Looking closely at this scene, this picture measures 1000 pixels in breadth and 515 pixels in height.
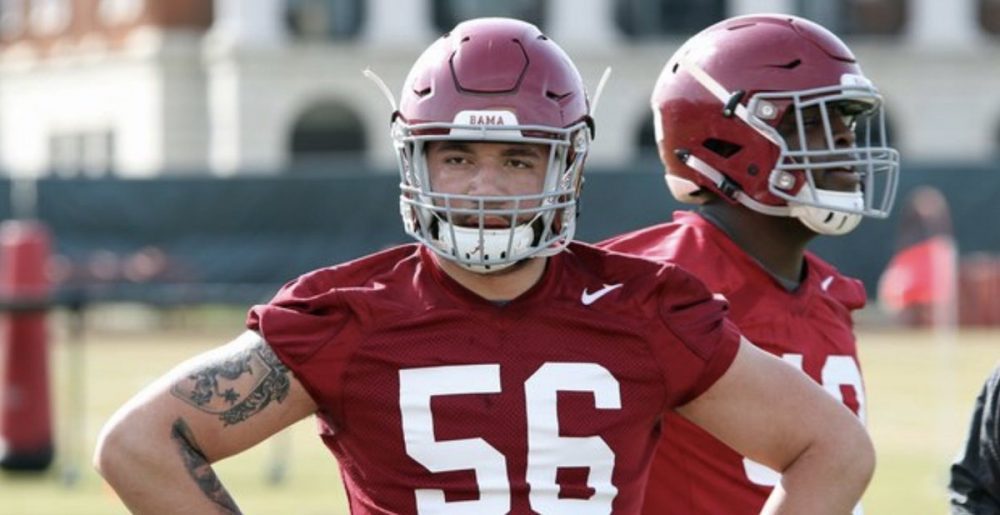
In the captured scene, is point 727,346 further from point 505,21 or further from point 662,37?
point 662,37

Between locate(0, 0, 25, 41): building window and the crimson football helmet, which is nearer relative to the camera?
the crimson football helmet

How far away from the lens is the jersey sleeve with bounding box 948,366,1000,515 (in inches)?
182

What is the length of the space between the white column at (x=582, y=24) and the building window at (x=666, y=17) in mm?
699

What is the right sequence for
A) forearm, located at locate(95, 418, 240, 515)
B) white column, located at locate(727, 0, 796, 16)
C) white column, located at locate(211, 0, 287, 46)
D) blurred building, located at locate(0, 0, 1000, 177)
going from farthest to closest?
white column, located at locate(727, 0, 796, 16) → blurred building, located at locate(0, 0, 1000, 177) → white column, located at locate(211, 0, 287, 46) → forearm, located at locate(95, 418, 240, 515)

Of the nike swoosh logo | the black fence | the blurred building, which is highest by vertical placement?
the nike swoosh logo

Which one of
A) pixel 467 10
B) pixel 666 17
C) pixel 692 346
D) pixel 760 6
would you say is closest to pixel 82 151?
pixel 467 10

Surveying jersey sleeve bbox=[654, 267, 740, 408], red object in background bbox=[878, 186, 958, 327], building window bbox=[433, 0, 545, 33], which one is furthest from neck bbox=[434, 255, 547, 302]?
building window bbox=[433, 0, 545, 33]

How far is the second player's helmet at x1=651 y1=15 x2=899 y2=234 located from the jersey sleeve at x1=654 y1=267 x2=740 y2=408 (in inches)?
36.3

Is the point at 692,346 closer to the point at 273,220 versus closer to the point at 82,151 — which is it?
the point at 273,220

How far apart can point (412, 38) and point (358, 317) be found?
144ft

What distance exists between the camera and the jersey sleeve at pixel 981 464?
4613 mm

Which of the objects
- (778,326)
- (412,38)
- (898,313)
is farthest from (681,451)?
(412,38)

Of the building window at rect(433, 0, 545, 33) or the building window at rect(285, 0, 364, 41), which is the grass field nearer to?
the building window at rect(285, 0, 364, 41)

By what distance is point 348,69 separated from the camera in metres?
47.3
